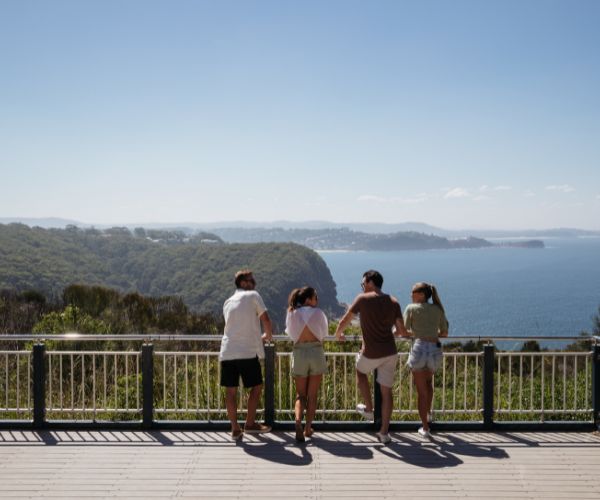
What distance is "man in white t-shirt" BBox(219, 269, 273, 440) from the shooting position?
544cm

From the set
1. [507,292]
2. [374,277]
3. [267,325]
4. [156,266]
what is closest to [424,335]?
[374,277]

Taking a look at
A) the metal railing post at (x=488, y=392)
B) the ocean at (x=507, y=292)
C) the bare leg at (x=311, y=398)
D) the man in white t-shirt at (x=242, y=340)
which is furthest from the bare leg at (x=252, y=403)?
the ocean at (x=507, y=292)

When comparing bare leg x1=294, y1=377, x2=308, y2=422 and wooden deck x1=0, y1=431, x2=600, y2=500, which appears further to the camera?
bare leg x1=294, y1=377, x2=308, y2=422

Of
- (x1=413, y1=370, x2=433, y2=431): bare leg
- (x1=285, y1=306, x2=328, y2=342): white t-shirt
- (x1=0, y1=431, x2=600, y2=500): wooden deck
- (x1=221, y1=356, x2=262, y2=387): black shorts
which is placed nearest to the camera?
(x1=0, y1=431, x2=600, y2=500): wooden deck

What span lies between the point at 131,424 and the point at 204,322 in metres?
16.0

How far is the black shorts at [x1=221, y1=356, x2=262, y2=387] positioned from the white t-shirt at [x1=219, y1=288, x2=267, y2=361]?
6cm

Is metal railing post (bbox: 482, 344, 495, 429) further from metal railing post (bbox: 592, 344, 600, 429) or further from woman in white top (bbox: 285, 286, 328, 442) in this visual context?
woman in white top (bbox: 285, 286, 328, 442)

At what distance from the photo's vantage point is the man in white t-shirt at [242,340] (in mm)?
5438

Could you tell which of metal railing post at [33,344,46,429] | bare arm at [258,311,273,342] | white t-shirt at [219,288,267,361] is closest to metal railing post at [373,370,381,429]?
bare arm at [258,311,273,342]

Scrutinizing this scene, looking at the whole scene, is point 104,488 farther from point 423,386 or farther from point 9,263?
point 9,263

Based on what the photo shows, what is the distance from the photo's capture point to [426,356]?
5.53 meters

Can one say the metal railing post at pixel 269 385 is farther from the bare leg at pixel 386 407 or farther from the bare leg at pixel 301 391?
the bare leg at pixel 386 407

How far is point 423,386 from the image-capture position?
5.61 m

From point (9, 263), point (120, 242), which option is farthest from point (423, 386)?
point (120, 242)
